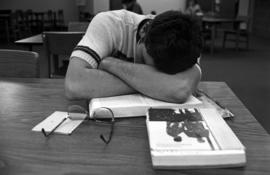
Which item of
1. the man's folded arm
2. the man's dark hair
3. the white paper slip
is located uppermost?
the man's dark hair

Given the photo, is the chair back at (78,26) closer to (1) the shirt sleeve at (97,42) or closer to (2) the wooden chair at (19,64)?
(2) the wooden chair at (19,64)

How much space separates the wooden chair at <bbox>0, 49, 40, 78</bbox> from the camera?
1.61 m

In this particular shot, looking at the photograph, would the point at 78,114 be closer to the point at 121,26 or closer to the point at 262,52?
the point at 121,26

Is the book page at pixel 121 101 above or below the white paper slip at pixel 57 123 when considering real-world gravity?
above

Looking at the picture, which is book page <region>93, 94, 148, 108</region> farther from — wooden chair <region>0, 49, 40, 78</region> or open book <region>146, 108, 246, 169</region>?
wooden chair <region>0, 49, 40, 78</region>

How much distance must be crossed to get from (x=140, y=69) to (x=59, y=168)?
50cm

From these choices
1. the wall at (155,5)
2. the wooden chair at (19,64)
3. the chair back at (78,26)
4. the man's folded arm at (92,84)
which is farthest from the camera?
the wall at (155,5)

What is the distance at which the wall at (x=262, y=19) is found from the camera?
387 inches

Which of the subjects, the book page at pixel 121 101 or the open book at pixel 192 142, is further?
the book page at pixel 121 101

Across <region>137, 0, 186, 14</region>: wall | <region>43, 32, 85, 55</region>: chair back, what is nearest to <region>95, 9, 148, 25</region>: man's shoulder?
<region>43, 32, 85, 55</region>: chair back

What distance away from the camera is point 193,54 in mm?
960

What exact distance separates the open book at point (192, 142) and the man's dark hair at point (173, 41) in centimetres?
20

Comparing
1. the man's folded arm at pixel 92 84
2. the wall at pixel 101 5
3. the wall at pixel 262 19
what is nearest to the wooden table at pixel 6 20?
the wall at pixel 101 5

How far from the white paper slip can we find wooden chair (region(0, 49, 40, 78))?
76 centimetres
